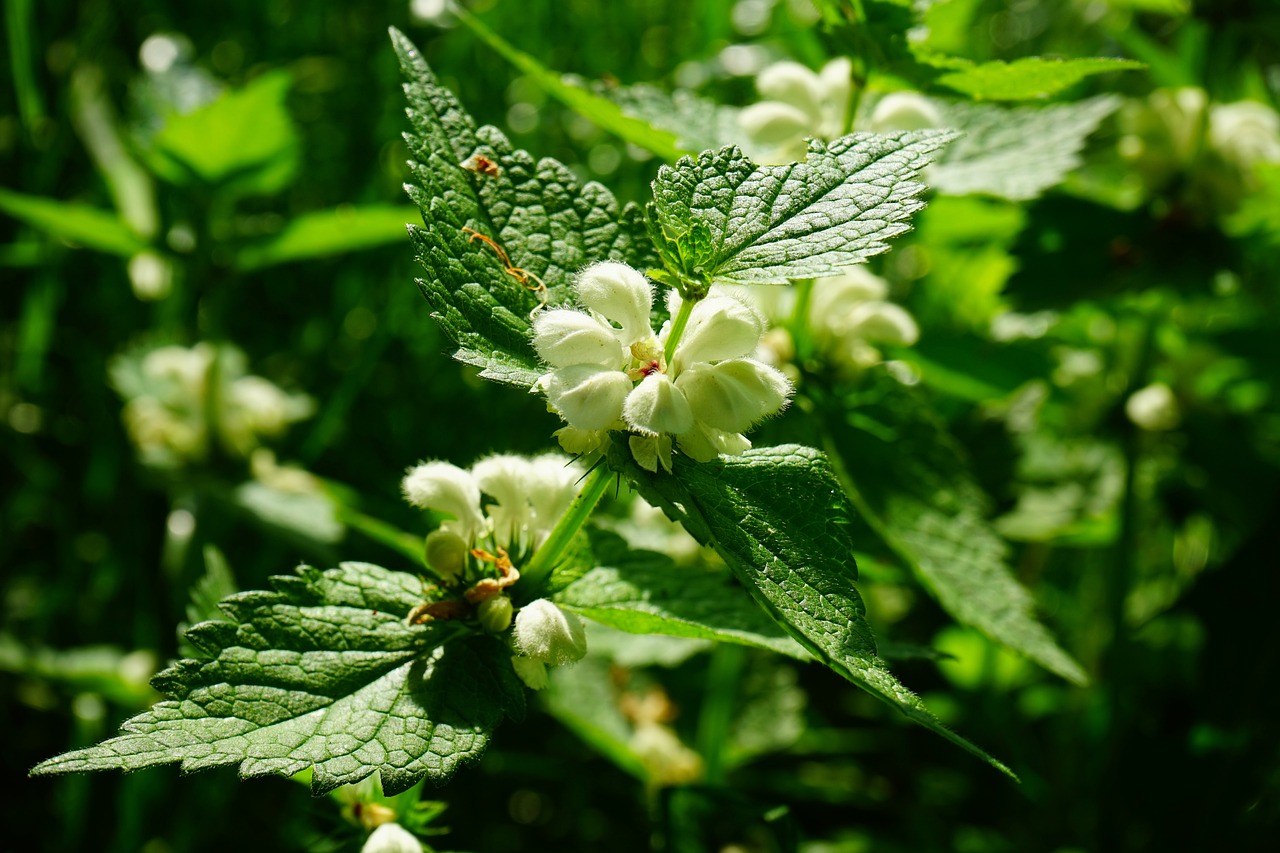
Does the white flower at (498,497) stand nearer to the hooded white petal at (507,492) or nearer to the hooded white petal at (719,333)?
the hooded white petal at (507,492)

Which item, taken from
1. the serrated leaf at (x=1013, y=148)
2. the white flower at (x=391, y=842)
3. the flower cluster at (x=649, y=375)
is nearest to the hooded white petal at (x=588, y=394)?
the flower cluster at (x=649, y=375)

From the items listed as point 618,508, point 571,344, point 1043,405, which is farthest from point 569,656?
point 1043,405

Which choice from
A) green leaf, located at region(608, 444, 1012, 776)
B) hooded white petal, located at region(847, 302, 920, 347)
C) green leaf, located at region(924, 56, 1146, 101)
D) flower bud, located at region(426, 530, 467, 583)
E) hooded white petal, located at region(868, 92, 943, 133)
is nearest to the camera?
green leaf, located at region(608, 444, 1012, 776)

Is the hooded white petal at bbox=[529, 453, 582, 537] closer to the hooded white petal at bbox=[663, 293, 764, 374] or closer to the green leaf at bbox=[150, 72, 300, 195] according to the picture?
the hooded white petal at bbox=[663, 293, 764, 374]

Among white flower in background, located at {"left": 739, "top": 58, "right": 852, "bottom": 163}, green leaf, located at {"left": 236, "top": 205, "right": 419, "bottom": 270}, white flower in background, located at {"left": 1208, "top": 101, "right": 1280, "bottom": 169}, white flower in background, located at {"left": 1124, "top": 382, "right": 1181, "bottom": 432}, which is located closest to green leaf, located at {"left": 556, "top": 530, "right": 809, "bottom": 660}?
white flower in background, located at {"left": 739, "top": 58, "right": 852, "bottom": 163}

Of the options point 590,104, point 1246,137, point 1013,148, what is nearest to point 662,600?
point 590,104

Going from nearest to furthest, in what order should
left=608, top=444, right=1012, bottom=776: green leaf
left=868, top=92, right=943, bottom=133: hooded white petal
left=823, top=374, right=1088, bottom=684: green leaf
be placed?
left=608, top=444, right=1012, bottom=776: green leaf < left=823, top=374, right=1088, bottom=684: green leaf < left=868, top=92, right=943, bottom=133: hooded white petal
